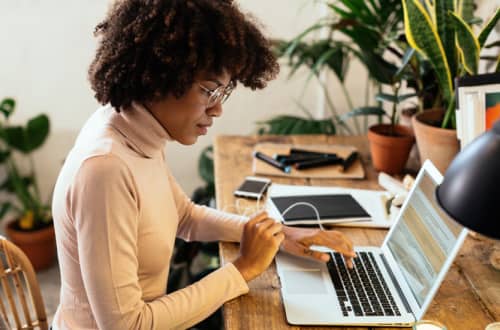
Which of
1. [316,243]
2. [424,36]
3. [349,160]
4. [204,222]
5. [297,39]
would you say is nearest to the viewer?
[316,243]

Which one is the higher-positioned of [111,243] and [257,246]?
[111,243]

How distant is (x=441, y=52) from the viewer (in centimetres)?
144

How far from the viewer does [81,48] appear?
8.19ft

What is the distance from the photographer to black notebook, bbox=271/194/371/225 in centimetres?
135

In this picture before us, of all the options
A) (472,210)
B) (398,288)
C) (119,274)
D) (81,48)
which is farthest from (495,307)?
(81,48)

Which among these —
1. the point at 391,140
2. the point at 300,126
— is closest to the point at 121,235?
the point at 391,140

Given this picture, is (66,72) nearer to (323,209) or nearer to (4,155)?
(4,155)

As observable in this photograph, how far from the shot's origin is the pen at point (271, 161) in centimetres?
166

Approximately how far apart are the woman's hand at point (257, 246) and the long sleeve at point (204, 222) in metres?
0.12

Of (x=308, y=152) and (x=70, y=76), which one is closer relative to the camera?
(x=308, y=152)

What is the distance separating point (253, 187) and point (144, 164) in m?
0.51

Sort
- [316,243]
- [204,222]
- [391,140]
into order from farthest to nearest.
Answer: [391,140], [204,222], [316,243]

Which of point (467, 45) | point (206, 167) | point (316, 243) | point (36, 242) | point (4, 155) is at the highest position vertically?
point (467, 45)

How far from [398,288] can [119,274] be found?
1.72ft
